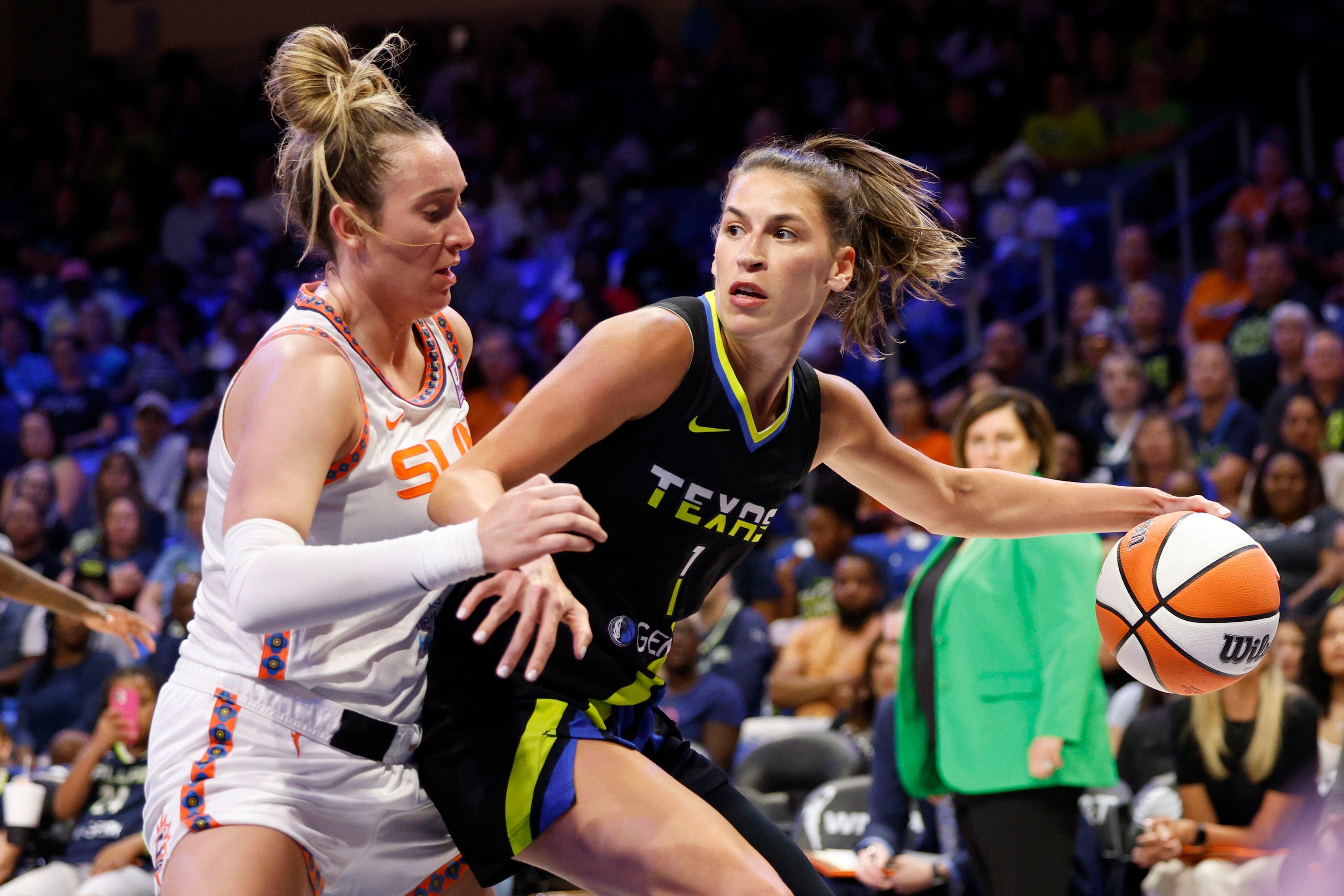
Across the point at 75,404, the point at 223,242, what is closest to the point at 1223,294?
the point at 75,404

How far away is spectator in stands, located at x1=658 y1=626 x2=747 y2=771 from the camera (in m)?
5.97

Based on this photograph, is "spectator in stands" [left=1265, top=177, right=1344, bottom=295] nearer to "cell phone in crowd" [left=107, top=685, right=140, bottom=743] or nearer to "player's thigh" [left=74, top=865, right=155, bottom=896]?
"cell phone in crowd" [left=107, top=685, right=140, bottom=743]

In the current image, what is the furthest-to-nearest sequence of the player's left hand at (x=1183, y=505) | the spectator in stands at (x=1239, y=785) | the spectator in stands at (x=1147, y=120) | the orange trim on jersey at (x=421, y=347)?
the spectator in stands at (x=1147, y=120) < the spectator in stands at (x=1239, y=785) < the player's left hand at (x=1183, y=505) < the orange trim on jersey at (x=421, y=347)

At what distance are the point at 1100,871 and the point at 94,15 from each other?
47.6 feet

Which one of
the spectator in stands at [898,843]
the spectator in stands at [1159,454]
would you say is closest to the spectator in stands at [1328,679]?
the spectator in stands at [898,843]

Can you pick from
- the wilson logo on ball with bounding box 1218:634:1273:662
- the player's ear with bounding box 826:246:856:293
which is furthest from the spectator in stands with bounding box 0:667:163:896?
the wilson logo on ball with bounding box 1218:634:1273:662

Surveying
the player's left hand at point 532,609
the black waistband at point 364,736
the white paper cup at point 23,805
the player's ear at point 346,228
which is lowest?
the white paper cup at point 23,805

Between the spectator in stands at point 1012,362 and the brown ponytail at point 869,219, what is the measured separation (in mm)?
5170

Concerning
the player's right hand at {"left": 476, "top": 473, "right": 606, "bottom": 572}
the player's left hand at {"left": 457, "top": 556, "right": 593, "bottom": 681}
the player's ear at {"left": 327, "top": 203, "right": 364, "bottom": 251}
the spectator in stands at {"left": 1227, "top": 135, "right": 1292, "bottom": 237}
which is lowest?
the player's left hand at {"left": 457, "top": 556, "right": 593, "bottom": 681}

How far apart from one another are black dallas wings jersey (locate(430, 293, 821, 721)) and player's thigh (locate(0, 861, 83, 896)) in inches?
154

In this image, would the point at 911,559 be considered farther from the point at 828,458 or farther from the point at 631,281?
the point at 828,458

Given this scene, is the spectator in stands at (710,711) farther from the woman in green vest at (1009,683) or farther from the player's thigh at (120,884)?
the player's thigh at (120,884)

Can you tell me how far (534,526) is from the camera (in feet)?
6.33

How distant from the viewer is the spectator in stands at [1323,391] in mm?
6613
